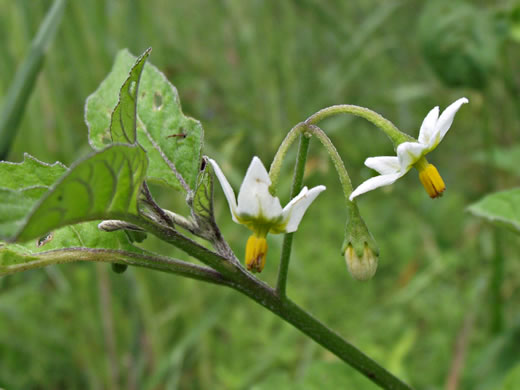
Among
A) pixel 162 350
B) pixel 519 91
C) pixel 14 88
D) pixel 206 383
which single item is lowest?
pixel 206 383

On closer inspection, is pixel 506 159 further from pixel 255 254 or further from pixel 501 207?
pixel 255 254

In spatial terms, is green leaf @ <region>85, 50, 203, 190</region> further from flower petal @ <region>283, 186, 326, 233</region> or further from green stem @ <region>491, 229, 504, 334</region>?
green stem @ <region>491, 229, 504, 334</region>

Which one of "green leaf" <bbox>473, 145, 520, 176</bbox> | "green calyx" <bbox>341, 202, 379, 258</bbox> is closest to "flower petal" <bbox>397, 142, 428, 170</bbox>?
"green calyx" <bbox>341, 202, 379, 258</bbox>

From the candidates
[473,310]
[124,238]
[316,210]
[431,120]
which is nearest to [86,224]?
[124,238]

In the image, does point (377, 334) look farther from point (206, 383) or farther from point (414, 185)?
point (414, 185)

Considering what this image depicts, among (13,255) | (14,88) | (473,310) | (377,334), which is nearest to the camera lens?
(13,255)

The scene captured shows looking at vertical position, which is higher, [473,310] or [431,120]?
[431,120]
